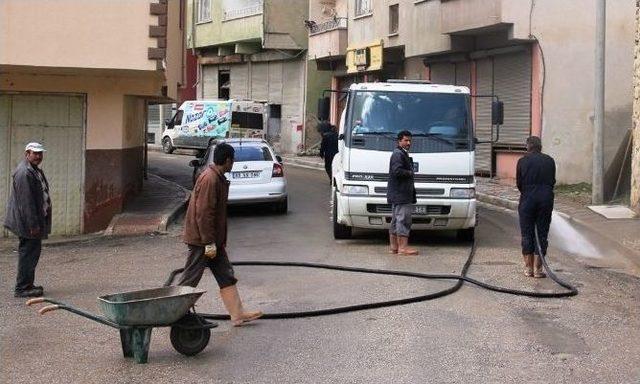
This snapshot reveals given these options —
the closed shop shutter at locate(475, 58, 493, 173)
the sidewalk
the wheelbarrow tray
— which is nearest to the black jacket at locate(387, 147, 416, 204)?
the sidewalk

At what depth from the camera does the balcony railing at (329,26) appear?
32.6 metres

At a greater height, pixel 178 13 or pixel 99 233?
pixel 178 13

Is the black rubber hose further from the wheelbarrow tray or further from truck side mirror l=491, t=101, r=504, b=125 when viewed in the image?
truck side mirror l=491, t=101, r=504, b=125

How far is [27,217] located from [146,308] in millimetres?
3786

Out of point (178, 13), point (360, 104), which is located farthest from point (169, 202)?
point (360, 104)

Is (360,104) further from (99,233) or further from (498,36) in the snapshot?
(498,36)

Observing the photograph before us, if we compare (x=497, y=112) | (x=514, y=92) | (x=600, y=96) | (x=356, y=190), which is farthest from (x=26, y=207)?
(x=514, y=92)

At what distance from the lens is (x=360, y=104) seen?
12797mm

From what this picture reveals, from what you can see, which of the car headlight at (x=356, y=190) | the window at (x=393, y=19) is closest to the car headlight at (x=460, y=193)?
the car headlight at (x=356, y=190)

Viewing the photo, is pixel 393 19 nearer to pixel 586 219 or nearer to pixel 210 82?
pixel 586 219

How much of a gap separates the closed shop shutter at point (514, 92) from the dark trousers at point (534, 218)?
12441 millimetres

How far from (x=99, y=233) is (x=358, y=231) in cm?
517

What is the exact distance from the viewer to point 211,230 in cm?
728

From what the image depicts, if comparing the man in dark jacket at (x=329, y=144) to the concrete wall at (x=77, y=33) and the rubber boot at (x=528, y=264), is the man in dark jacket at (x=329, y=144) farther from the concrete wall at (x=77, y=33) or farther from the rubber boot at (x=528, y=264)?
the rubber boot at (x=528, y=264)
